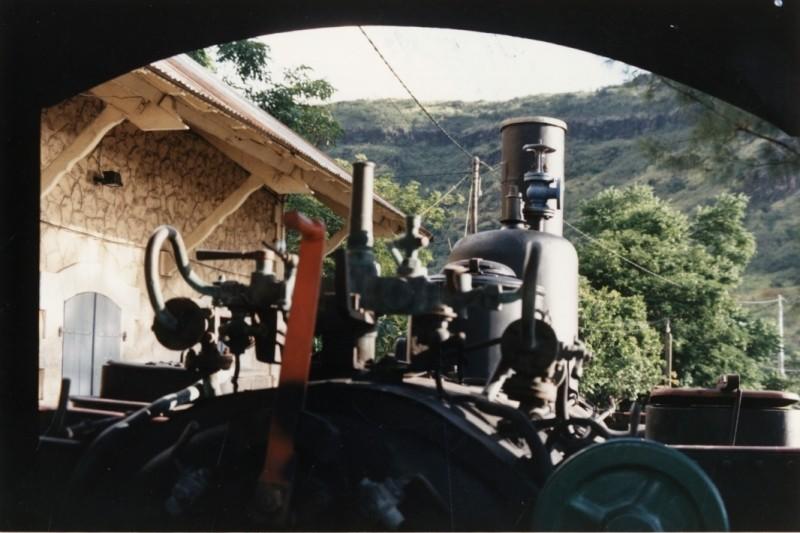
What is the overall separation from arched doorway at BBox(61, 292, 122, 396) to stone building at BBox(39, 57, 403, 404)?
1 cm

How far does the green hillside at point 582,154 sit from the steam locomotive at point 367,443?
42477 mm

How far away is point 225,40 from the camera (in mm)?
3314

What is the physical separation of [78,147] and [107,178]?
100 centimetres

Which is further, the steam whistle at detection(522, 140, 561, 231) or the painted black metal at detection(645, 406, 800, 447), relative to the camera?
the steam whistle at detection(522, 140, 561, 231)

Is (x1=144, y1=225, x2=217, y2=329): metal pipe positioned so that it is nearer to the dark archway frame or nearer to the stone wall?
the dark archway frame

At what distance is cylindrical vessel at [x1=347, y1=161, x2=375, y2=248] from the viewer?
2686mm

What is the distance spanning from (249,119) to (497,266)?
4.15 m

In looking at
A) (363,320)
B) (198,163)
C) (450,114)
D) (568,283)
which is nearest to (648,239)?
(198,163)

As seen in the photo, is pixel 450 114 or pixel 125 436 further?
pixel 450 114

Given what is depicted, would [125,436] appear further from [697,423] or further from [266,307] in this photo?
[697,423]

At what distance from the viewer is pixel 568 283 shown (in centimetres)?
470

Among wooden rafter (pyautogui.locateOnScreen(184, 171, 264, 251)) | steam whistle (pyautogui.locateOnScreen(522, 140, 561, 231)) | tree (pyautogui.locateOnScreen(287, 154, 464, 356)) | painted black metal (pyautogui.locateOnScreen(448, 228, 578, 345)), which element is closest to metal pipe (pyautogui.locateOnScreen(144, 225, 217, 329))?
painted black metal (pyautogui.locateOnScreen(448, 228, 578, 345))

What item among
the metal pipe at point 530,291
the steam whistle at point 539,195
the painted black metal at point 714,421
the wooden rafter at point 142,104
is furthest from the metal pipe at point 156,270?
the wooden rafter at point 142,104

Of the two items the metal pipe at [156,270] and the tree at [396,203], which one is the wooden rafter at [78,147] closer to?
the tree at [396,203]
